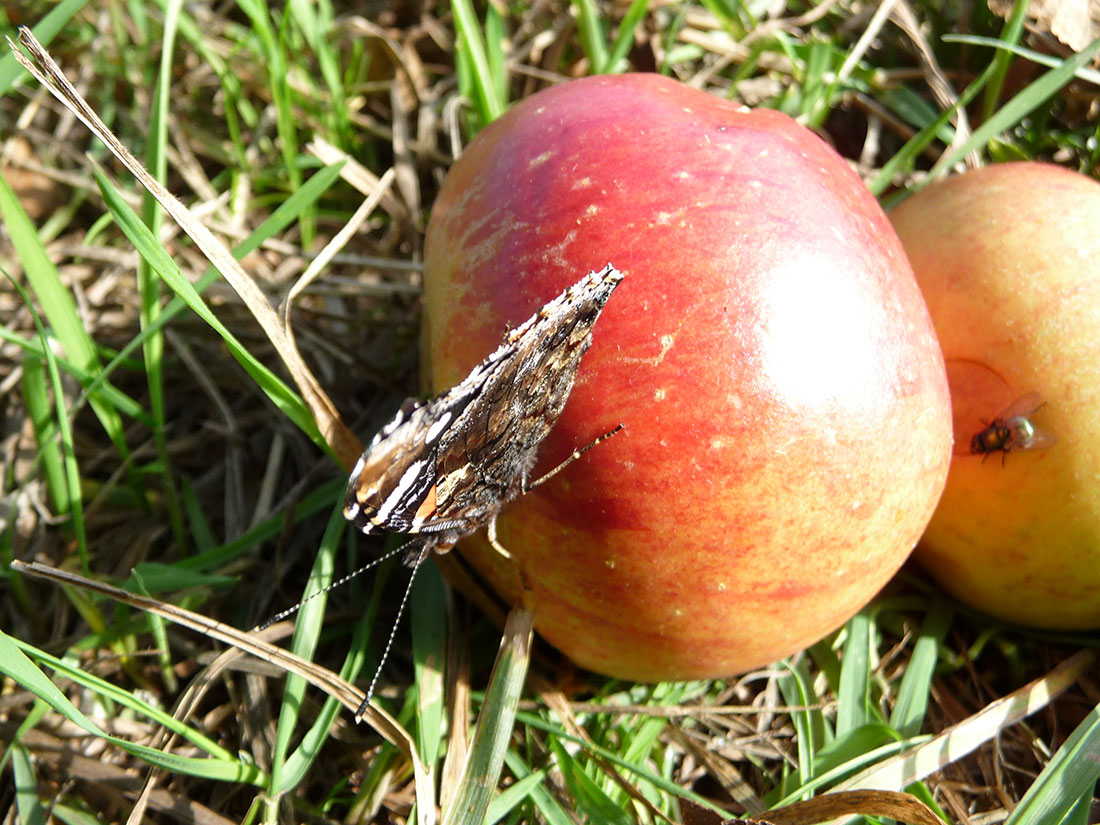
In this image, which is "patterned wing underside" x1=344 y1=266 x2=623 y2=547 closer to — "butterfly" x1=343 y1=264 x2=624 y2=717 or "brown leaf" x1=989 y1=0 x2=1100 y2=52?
"butterfly" x1=343 y1=264 x2=624 y2=717

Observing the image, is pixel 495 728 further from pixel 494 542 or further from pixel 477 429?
pixel 477 429

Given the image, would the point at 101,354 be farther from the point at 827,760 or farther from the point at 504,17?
the point at 827,760

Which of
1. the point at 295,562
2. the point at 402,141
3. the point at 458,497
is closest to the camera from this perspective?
the point at 458,497

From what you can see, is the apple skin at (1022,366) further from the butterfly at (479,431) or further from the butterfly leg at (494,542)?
the butterfly leg at (494,542)


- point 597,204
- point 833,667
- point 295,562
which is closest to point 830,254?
point 597,204

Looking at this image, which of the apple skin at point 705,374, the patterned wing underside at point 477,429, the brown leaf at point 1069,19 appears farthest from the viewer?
the brown leaf at point 1069,19

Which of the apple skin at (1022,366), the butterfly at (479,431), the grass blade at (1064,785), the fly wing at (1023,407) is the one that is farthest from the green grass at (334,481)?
the fly wing at (1023,407)
